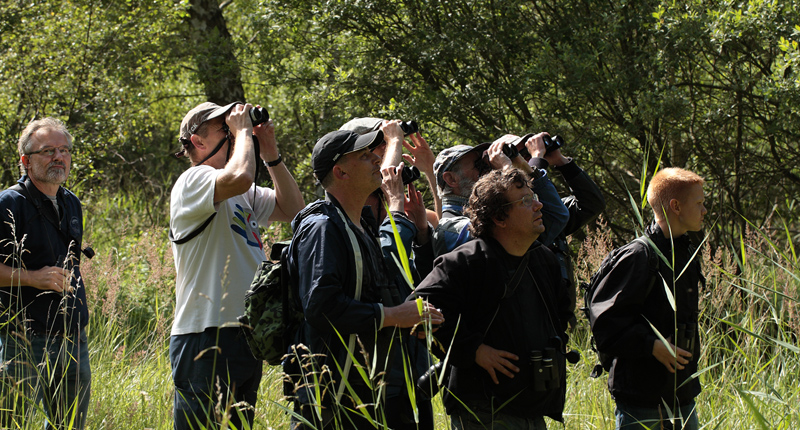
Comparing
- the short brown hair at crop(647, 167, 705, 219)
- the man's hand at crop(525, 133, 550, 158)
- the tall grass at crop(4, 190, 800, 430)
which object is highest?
the man's hand at crop(525, 133, 550, 158)

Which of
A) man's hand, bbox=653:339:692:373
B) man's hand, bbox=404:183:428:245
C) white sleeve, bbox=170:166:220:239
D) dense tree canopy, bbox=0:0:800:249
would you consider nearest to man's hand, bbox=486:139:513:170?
man's hand, bbox=404:183:428:245

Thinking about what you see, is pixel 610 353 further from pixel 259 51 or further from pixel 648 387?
pixel 259 51

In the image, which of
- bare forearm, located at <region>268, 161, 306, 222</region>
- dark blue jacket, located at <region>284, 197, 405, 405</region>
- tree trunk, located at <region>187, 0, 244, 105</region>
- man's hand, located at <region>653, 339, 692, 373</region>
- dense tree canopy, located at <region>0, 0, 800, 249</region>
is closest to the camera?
dark blue jacket, located at <region>284, 197, 405, 405</region>

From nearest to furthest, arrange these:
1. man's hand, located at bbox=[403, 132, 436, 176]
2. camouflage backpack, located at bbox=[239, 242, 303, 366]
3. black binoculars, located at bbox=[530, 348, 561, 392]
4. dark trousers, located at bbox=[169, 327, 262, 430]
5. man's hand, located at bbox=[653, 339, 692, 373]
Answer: camouflage backpack, located at bbox=[239, 242, 303, 366], black binoculars, located at bbox=[530, 348, 561, 392], dark trousers, located at bbox=[169, 327, 262, 430], man's hand, located at bbox=[653, 339, 692, 373], man's hand, located at bbox=[403, 132, 436, 176]

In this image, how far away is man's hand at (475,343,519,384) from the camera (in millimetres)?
2732

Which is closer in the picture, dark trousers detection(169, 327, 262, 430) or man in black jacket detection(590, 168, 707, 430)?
dark trousers detection(169, 327, 262, 430)

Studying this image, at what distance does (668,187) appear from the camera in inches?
131

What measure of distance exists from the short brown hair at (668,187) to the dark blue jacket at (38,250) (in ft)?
Result: 8.59

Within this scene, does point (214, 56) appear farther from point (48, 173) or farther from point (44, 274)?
point (44, 274)

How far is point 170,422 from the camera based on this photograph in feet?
12.2

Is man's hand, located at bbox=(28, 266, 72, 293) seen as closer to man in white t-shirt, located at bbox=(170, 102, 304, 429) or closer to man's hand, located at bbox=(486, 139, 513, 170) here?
man in white t-shirt, located at bbox=(170, 102, 304, 429)

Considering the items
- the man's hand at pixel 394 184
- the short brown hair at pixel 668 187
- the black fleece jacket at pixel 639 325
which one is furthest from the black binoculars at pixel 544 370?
the short brown hair at pixel 668 187

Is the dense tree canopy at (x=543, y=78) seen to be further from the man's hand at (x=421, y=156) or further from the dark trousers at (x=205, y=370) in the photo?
the dark trousers at (x=205, y=370)

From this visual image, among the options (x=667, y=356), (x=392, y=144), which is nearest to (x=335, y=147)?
(x=392, y=144)
